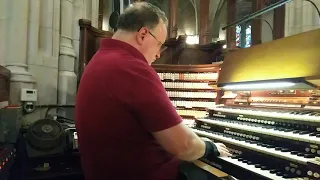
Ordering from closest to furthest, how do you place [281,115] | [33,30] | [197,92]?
[281,115], [33,30], [197,92]

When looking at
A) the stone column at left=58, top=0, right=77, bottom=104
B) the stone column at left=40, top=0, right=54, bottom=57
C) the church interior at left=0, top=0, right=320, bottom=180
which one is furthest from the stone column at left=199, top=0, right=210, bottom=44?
the stone column at left=40, top=0, right=54, bottom=57

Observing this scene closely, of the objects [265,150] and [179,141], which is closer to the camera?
[179,141]

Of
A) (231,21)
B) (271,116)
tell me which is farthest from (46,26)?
(231,21)

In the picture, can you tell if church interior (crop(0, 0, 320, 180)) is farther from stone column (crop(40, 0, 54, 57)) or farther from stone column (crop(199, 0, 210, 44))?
stone column (crop(199, 0, 210, 44))

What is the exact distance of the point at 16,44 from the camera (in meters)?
3.76

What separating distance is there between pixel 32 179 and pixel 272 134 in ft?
8.36

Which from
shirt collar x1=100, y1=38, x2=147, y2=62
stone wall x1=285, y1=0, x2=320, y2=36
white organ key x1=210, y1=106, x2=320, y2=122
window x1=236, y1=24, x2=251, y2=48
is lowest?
white organ key x1=210, y1=106, x2=320, y2=122

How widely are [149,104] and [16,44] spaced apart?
309cm

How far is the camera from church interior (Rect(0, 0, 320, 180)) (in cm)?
200

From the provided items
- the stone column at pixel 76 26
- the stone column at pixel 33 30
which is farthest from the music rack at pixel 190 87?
the stone column at pixel 33 30

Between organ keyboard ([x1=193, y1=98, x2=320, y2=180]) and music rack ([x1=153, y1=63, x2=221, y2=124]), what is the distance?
2.42 m

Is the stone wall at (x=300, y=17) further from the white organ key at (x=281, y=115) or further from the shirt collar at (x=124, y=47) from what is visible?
the shirt collar at (x=124, y=47)

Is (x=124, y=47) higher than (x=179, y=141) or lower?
higher

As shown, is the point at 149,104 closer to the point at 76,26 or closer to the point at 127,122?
the point at 127,122
